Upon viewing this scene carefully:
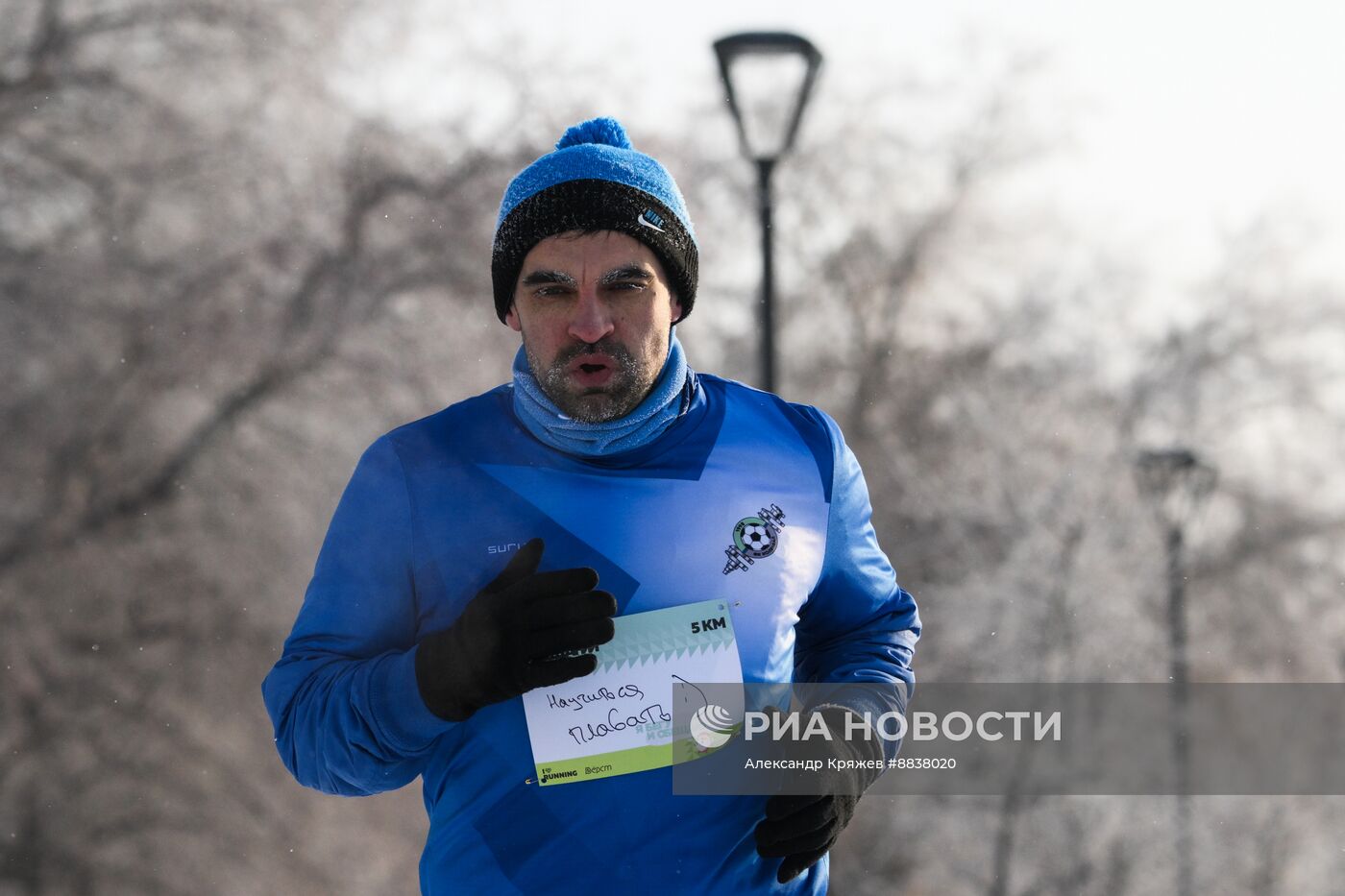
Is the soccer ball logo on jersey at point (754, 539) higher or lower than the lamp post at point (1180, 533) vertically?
lower

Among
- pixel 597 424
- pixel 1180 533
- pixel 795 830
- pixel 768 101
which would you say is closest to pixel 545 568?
pixel 597 424

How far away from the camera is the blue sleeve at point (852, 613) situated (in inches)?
81.5

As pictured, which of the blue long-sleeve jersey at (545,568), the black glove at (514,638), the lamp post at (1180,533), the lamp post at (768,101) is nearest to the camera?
the black glove at (514,638)

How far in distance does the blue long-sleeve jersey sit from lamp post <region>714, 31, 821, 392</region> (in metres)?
2.81

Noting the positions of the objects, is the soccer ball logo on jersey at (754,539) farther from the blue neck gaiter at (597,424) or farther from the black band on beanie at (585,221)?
the black band on beanie at (585,221)

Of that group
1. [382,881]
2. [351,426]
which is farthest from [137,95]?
[382,881]

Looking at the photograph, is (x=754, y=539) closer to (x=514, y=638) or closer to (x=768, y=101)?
(x=514, y=638)

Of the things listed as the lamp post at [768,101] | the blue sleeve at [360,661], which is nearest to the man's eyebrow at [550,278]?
the blue sleeve at [360,661]

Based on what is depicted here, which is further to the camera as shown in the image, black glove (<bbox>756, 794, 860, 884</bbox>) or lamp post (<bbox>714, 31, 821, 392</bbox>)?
lamp post (<bbox>714, 31, 821, 392</bbox>)

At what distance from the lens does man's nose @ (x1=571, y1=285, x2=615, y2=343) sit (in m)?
1.90

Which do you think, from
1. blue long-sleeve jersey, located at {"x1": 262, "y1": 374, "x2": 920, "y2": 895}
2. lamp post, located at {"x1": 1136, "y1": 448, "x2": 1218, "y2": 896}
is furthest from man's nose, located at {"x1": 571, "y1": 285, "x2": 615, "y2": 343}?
lamp post, located at {"x1": 1136, "y1": 448, "x2": 1218, "y2": 896}

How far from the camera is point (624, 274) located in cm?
196

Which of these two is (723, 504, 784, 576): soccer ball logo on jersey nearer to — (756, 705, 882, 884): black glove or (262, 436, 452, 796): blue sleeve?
(756, 705, 882, 884): black glove

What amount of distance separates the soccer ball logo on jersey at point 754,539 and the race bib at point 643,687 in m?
0.07
